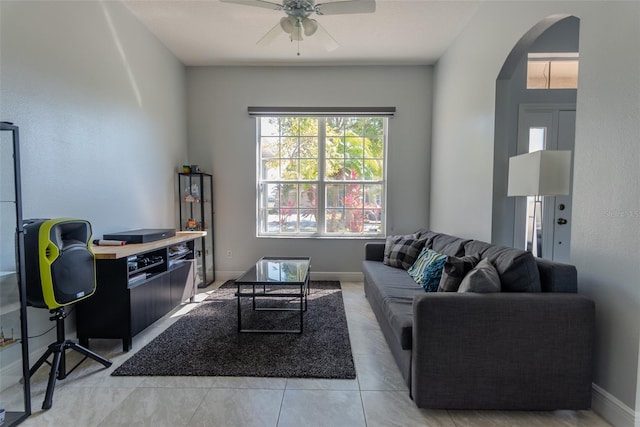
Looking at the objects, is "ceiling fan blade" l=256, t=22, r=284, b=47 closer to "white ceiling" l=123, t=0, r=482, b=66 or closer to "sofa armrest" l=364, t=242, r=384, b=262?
"white ceiling" l=123, t=0, r=482, b=66

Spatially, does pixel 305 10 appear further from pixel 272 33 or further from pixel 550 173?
pixel 550 173

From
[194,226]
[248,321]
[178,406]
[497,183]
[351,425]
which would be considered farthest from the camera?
[194,226]

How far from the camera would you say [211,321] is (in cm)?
282

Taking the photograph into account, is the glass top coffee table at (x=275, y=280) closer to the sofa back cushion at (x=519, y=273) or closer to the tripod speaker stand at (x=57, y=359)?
the tripod speaker stand at (x=57, y=359)

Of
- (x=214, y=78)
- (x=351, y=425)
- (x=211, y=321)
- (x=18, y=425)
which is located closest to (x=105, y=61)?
(x=214, y=78)

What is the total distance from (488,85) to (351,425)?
2810 mm

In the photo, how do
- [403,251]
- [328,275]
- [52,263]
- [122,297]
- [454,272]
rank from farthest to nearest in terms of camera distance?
1. [328,275]
2. [403,251]
3. [122,297]
4. [454,272]
5. [52,263]

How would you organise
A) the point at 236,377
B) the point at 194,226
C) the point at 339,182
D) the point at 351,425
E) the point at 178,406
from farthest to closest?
the point at 339,182
the point at 194,226
the point at 236,377
the point at 178,406
the point at 351,425

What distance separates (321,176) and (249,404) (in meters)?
3.07

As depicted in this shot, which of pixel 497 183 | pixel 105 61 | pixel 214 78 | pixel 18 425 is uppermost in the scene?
pixel 214 78

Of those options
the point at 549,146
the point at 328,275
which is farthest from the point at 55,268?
the point at 549,146

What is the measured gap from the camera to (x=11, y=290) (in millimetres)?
1746

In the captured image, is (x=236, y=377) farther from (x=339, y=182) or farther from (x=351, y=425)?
(x=339, y=182)

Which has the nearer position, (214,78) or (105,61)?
(105,61)
